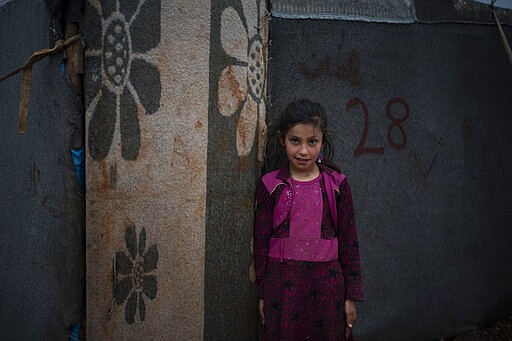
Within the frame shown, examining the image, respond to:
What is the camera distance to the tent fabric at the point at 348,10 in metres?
1.99

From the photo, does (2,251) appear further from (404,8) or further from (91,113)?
(404,8)

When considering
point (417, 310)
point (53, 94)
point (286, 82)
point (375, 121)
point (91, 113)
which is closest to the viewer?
point (91, 113)

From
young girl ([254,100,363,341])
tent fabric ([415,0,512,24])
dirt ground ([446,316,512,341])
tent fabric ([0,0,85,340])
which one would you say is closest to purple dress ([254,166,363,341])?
young girl ([254,100,363,341])

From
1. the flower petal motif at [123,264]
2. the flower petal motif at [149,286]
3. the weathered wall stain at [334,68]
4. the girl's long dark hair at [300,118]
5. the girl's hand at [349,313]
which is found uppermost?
the weathered wall stain at [334,68]

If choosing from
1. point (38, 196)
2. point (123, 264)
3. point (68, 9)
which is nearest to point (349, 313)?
point (123, 264)

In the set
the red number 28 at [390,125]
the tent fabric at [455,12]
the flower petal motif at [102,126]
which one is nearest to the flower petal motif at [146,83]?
the flower petal motif at [102,126]

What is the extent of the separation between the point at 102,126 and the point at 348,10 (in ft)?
4.77

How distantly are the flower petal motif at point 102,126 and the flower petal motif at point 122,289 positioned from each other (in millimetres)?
513

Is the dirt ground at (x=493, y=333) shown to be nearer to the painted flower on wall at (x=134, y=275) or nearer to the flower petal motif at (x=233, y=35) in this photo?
the painted flower on wall at (x=134, y=275)

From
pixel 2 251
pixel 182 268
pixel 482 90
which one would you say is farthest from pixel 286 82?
pixel 2 251

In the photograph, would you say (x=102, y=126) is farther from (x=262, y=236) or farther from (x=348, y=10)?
(x=348, y=10)

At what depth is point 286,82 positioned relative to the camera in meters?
2.04

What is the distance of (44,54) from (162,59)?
18.0 inches

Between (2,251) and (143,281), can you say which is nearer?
(143,281)
